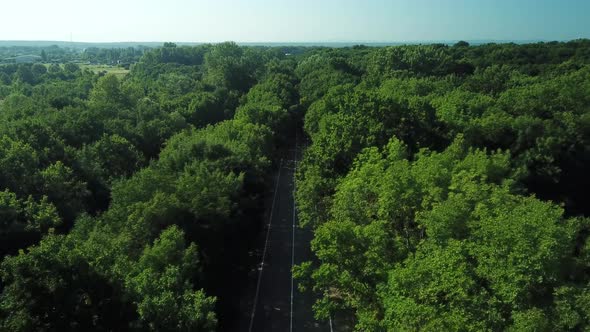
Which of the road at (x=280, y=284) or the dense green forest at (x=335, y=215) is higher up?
the dense green forest at (x=335, y=215)

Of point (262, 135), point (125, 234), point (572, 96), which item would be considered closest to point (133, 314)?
point (125, 234)

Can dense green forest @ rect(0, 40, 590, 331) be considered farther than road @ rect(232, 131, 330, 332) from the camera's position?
No

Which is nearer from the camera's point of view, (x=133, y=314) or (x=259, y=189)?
(x=133, y=314)

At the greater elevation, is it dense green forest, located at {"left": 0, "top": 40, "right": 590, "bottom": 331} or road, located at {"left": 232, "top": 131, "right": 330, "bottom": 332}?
dense green forest, located at {"left": 0, "top": 40, "right": 590, "bottom": 331}

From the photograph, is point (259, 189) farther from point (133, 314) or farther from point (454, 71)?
point (454, 71)

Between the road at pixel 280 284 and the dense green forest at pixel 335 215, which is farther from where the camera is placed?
the road at pixel 280 284
